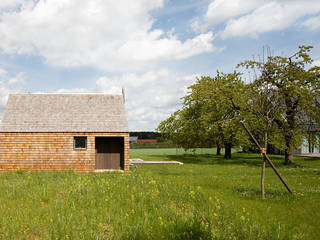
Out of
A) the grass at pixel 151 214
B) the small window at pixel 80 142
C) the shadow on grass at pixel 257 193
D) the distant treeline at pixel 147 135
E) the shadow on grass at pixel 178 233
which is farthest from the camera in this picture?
the distant treeline at pixel 147 135

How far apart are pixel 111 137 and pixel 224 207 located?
15.7 metres

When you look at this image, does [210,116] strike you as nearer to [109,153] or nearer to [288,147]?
[288,147]

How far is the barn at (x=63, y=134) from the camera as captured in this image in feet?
67.7

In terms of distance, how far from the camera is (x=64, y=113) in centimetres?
2269

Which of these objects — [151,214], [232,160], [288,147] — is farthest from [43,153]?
[232,160]

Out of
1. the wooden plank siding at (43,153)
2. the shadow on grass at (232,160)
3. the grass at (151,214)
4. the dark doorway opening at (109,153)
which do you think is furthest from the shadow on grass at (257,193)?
the shadow on grass at (232,160)

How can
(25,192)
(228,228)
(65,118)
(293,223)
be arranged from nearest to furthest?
1. (228,228)
2. (293,223)
3. (25,192)
4. (65,118)

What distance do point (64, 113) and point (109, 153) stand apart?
4824mm

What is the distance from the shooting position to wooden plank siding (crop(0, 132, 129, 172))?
67.5ft

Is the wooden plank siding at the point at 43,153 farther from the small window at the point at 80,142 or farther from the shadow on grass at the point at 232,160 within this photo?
the shadow on grass at the point at 232,160

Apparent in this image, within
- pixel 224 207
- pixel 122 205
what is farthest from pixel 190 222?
pixel 122 205

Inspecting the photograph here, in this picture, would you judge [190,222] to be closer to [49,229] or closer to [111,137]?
[49,229]

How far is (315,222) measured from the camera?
26.2 ft

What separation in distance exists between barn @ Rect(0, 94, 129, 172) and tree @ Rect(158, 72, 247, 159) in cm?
1100
